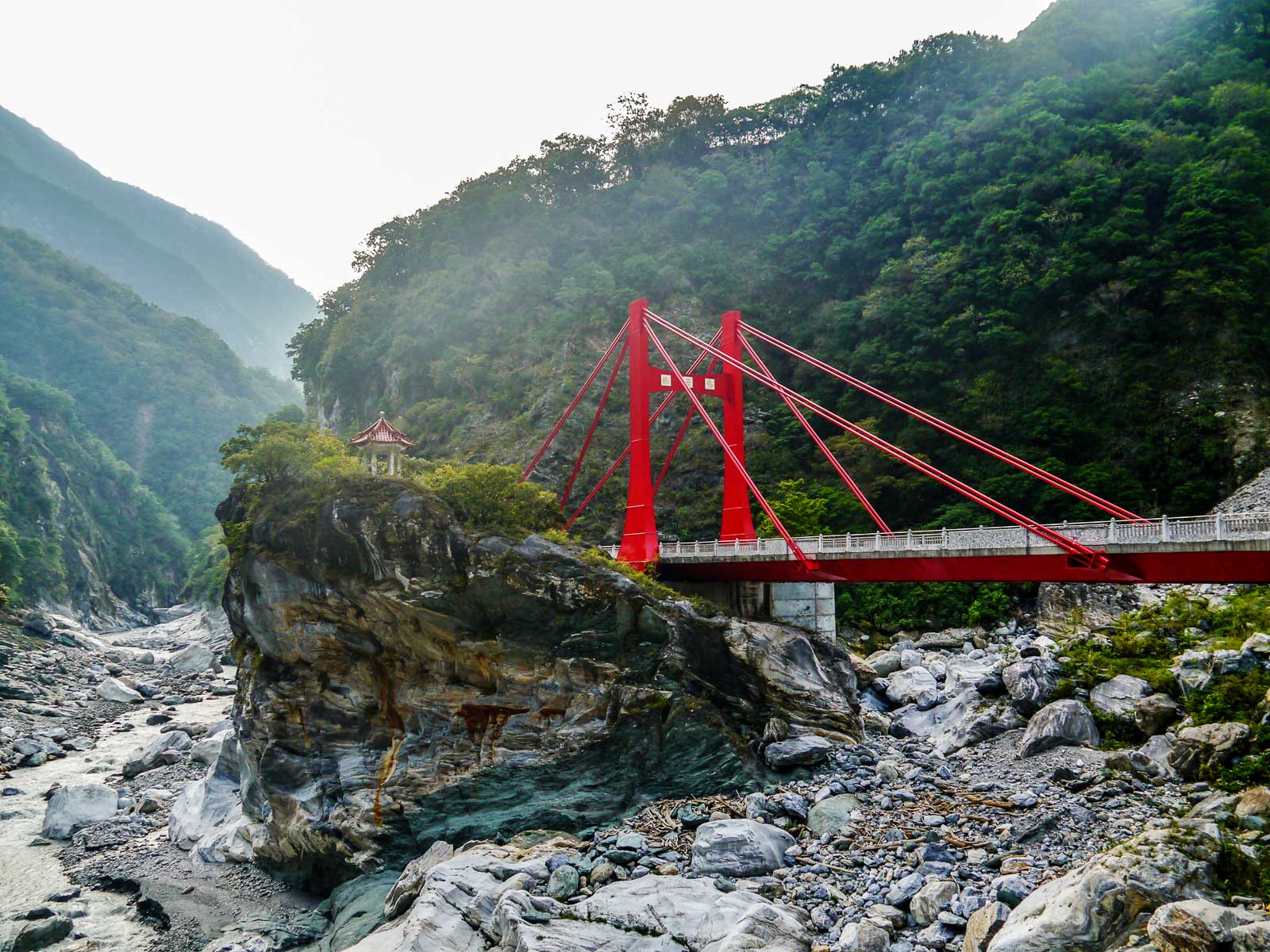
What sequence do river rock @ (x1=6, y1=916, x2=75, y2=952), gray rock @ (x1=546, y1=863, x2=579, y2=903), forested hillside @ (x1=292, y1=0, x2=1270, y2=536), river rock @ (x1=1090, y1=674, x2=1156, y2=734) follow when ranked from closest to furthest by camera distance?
gray rock @ (x1=546, y1=863, x2=579, y2=903), river rock @ (x1=6, y1=916, x2=75, y2=952), river rock @ (x1=1090, y1=674, x2=1156, y2=734), forested hillside @ (x1=292, y1=0, x2=1270, y2=536)

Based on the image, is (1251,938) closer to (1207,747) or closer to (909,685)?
(1207,747)

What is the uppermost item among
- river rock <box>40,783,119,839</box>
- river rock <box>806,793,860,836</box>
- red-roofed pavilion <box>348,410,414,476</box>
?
red-roofed pavilion <box>348,410,414,476</box>

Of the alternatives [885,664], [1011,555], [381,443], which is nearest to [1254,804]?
[1011,555]

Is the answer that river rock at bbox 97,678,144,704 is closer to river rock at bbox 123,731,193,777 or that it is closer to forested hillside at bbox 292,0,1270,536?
river rock at bbox 123,731,193,777

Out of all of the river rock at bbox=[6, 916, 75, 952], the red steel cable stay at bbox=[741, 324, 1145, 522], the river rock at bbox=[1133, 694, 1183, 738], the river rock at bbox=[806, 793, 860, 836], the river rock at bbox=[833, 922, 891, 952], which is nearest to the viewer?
the river rock at bbox=[833, 922, 891, 952]

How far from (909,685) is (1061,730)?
610cm

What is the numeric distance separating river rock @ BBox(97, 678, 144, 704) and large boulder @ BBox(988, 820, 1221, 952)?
1504 inches

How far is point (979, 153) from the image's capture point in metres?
42.3

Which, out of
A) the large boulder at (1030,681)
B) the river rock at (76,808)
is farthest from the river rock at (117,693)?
the large boulder at (1030,681)

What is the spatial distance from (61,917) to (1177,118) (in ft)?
164

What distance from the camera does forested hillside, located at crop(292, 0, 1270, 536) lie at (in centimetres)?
3197

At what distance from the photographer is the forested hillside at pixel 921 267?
31969 mm

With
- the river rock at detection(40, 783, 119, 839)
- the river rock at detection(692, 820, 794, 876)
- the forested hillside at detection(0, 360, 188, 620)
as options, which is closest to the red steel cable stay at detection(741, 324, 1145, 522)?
the river rock at detection(692, 820, 794, 876)

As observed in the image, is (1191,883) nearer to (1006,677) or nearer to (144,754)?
(1006,677)
